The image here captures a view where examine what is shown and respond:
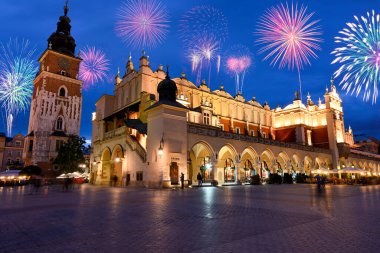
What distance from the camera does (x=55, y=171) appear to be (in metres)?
52.3

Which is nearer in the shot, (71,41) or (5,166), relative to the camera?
(71,41)

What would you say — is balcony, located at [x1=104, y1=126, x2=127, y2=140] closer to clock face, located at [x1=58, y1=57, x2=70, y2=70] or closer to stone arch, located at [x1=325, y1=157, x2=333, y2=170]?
clock face, located at [x1=58, y1=57, x2=70, y2=70]

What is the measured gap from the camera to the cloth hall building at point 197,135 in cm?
2792

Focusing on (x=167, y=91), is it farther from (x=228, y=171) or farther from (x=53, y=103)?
(x=53, y=103)

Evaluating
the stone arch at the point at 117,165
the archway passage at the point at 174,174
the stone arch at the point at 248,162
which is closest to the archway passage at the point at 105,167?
the stone arch at the point at 117,165

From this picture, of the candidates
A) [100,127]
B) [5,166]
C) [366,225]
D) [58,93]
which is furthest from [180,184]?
[5,166]

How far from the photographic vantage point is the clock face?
192ft

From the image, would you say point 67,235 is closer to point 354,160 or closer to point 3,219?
point 3,219

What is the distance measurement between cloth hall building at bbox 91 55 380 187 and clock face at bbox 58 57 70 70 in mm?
16225

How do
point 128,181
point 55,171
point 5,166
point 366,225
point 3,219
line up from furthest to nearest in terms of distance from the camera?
point 5,166, point 55,171, point 128,181, point 3,219, point 366,225

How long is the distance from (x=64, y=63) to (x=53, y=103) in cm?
998

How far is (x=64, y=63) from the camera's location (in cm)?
5894

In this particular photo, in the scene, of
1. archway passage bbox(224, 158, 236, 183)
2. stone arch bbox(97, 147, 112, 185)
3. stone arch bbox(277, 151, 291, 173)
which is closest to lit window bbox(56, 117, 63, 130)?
stone arch bbox(97, 147, 112, 185)

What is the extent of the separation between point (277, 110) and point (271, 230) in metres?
58.5
